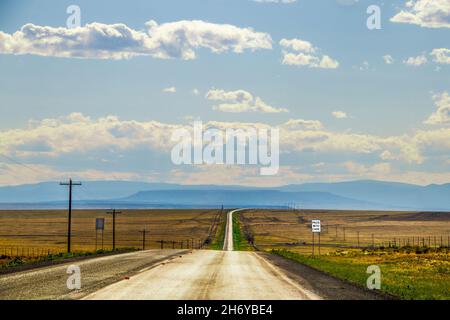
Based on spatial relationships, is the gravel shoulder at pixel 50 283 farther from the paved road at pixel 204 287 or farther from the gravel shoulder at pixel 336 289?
the gravel shoulder at pixel 336 289

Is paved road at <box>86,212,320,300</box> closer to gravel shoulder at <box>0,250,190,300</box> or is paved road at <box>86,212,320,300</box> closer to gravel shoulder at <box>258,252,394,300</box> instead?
gravel shoulder at <box>258,252,394,300</box>

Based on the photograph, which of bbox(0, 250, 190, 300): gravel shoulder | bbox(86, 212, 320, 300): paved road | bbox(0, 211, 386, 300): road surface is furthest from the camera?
bbox(0, 250, 190, 300): gravel shoulder

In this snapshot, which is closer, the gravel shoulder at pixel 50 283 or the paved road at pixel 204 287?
the paved road at pixel 204 287

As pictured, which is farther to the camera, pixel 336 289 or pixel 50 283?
pixel 50 283

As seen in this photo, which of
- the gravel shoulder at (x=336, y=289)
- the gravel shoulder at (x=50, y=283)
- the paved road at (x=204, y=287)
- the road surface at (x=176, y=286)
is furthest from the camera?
the gravel shoulder at (x=336, y=289)

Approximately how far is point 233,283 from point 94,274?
8.57 meters

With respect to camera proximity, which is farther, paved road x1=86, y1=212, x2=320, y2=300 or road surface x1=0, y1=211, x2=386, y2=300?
road surface x1=0, y1=211, x2=386, y2=300

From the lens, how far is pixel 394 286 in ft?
90.4

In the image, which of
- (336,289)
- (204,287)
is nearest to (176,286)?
(204,287)

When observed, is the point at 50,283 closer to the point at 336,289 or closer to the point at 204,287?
the point at 204,287

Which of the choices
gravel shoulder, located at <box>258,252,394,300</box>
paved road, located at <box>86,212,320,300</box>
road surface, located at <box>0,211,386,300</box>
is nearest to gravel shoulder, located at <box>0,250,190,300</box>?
road surface, located at <box>0,211,386,300</box>

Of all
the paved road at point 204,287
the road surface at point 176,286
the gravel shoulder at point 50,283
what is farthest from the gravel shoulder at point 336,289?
the gravel shoulder at point 50,283
